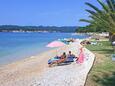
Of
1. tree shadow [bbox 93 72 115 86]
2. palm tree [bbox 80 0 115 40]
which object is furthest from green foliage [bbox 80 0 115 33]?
tree shadow [bbox 93 72 115 86]

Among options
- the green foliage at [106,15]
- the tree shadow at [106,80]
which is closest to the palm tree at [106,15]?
the green foliage at [106,15]

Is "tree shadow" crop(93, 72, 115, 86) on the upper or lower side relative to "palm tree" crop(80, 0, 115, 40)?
lower

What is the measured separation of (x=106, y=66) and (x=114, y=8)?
31.6 feet

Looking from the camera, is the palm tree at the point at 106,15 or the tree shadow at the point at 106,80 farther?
the palm tree at the point at 106,15

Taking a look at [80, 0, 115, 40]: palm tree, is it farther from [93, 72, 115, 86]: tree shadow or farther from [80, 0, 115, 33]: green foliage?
[93, 72, 115, 86]: tree shadow

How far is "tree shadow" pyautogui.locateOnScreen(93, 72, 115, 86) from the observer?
13.6 meters

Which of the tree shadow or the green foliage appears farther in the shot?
the green foliage

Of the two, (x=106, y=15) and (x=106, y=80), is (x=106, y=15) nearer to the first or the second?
(x=106, y=15)

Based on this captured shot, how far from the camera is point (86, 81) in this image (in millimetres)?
14219

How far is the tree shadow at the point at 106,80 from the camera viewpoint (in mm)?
13641

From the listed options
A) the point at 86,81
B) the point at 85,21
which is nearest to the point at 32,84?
the point at 86,81

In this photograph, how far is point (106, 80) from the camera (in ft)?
46.9

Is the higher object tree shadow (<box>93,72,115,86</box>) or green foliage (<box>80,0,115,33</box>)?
green foliage (<box>80,0,115,33</box>)

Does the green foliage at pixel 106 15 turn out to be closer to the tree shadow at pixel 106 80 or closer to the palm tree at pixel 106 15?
the palm tree at pixel 106 15
